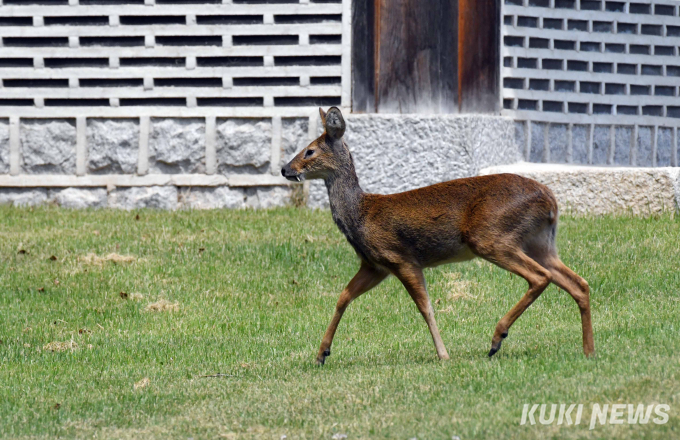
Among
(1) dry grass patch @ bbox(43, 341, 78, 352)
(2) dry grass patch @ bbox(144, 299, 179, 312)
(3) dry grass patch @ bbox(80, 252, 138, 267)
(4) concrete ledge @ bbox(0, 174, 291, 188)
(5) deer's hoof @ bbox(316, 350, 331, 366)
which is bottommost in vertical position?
(2) dry grass patch @ bbox(144, 299, 179, 312)

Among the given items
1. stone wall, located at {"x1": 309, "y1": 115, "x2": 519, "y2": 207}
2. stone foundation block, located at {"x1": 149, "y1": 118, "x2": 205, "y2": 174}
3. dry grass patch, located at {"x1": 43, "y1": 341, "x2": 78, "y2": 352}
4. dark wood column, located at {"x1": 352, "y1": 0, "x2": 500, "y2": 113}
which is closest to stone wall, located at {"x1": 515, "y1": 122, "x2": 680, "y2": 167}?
stone wall, located at {"x1": 309, "y1": 115, "x2": 519, "y2": 207}

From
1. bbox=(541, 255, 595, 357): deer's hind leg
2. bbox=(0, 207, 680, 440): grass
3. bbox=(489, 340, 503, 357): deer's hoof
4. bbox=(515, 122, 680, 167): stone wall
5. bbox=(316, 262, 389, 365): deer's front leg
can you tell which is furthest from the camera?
bbox=(515, 122, 680, 167): stone wall

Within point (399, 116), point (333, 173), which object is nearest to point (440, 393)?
point (333, 173)

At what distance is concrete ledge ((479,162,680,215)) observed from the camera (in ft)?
41.5

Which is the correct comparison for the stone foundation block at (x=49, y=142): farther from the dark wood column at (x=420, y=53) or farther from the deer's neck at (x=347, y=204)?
the deer's neck at (x=347, y=204)

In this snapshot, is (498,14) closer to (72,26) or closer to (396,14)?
(396,14)

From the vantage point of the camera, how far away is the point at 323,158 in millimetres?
7234

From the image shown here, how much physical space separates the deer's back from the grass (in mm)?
818

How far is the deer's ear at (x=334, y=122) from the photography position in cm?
712

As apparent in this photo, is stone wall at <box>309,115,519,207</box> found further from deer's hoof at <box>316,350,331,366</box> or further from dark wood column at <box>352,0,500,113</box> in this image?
deer's hoof at <box>316,350,331,366</box>

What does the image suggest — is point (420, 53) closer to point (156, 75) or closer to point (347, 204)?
point (156, 75)

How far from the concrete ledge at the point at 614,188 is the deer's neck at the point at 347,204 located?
608 centimetres

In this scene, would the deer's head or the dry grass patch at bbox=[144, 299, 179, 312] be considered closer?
the deer's head

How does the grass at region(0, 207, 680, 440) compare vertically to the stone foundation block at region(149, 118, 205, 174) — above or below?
below
